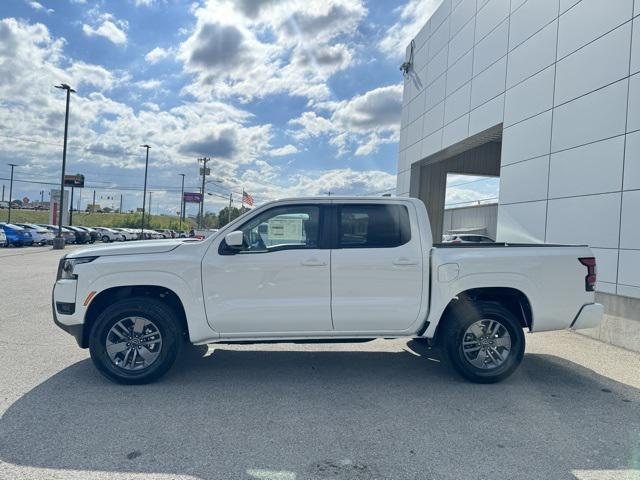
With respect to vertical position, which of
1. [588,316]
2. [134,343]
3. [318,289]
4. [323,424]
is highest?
[318,289]

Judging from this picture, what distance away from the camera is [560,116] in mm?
9586

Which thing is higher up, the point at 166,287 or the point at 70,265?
the point at 70,265

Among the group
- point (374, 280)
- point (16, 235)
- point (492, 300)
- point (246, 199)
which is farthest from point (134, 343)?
point (246, 199)

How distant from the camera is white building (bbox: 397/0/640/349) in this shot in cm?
766

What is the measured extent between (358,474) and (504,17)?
13.1 metres

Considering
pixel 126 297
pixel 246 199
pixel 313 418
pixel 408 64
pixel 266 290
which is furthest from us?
pixel 246 199

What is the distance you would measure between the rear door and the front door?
14 centimetres

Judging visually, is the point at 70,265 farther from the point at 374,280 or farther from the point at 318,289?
the point at 374,280

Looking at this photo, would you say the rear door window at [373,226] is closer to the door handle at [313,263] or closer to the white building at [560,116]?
the door handle at [313,263]

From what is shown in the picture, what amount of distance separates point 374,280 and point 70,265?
3.22 meters

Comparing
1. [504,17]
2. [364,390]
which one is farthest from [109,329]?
[504,17]

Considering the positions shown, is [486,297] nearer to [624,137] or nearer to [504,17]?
[624,137]

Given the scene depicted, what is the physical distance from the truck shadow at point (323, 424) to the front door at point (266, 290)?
0.67m

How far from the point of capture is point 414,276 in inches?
188
